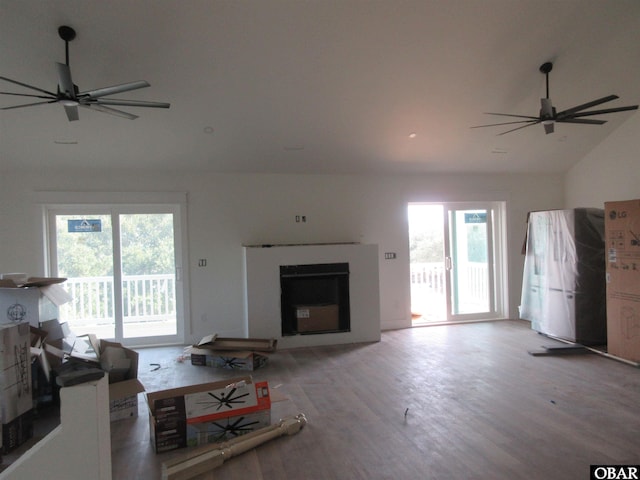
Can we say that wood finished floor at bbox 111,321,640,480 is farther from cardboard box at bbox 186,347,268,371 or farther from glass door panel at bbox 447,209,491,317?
glass door panel at bbox 447,209,491,317

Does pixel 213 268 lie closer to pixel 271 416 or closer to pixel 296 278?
pixel 296 278

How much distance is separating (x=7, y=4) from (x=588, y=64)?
520 centimetres

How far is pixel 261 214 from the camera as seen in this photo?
5.88 m

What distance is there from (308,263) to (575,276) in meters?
3.31

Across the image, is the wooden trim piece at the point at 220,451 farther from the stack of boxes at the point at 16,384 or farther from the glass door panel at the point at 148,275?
the glass door panel at the point at 148,275

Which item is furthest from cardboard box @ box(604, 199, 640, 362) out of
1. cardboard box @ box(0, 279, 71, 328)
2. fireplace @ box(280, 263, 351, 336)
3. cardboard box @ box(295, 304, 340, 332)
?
cardboard box @ box(0, 279, 71, 328)

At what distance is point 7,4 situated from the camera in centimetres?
300

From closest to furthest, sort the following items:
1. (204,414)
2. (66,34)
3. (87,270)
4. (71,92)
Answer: (204,414) → (71,92) → (66,34) → (87,270)

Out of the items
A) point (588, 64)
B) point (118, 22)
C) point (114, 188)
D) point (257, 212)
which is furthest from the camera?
point (257, 212)

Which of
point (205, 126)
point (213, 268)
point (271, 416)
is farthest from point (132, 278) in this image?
point (271, 416)

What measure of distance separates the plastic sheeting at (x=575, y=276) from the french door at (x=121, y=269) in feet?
16.1

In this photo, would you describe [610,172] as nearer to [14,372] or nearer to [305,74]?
[305,74]

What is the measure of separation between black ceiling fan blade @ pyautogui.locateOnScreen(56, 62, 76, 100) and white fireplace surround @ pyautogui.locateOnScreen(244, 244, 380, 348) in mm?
2708

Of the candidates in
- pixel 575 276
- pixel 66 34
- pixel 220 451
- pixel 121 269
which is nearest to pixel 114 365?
pixel 220 451
